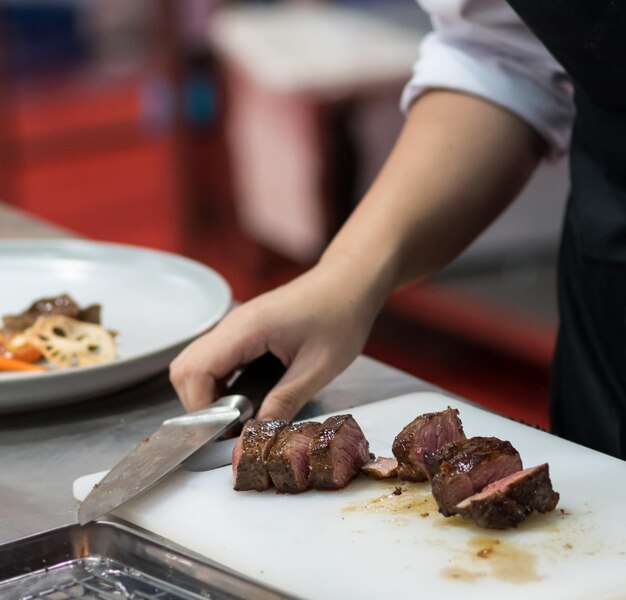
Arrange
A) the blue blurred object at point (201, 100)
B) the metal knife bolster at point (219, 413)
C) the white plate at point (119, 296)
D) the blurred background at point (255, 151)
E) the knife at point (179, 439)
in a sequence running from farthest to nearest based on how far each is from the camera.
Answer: the blue blurred object at point (201, 100) → the blurred background at point (255, 151) → the white plate at point (119, 296) → the metal knife bolster at point (219, 413) → the knife at point (179, 439)

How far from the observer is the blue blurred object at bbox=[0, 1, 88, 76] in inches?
227

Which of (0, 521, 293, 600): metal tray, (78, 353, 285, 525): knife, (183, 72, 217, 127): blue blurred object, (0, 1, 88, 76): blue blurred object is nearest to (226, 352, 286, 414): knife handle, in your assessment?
(78, 353, 285, 525): knife

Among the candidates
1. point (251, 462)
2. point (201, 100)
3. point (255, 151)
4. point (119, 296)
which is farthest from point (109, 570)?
point (201, 100)

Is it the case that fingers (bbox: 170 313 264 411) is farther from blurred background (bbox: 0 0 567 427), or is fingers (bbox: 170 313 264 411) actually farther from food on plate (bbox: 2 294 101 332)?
blurred background (bbox: 0 0 567 427)

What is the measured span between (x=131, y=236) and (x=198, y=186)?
19.5 inches

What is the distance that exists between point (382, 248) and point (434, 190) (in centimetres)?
11

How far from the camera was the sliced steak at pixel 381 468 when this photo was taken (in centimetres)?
104

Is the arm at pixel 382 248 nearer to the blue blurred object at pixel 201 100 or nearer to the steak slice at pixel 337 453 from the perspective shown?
the steak slice at pixel 337 453

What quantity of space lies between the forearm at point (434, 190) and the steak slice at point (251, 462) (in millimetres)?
294

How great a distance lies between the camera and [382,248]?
132 centimetres

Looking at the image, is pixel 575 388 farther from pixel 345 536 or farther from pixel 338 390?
pixel 345 536

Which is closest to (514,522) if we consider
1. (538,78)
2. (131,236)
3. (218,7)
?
(538,78)

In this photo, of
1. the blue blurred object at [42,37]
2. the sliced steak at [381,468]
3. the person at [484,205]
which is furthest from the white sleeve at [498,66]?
the blue blurred object at [42,37]

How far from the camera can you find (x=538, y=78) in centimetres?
145
